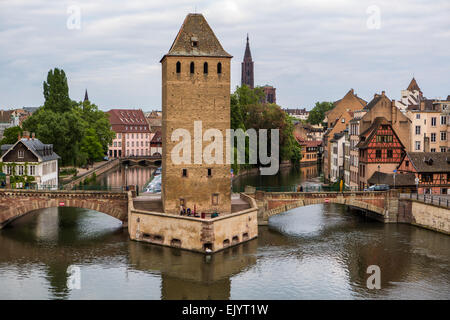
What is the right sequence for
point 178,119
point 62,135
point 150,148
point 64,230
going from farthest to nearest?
1. point 150,148
2. point 62,135
3. point 64,230
4. point 178,119

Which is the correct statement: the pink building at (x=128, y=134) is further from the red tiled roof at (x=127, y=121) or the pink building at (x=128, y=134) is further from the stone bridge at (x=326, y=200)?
the stone bridge at (x=326, y=200)

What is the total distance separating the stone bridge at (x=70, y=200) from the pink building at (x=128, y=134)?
308ft

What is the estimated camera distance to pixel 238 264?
130ft

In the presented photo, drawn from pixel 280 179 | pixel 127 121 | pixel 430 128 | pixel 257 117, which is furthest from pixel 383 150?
pixel 127 121

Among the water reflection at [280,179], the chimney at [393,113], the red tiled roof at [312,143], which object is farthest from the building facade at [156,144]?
the chimney at [393,113]

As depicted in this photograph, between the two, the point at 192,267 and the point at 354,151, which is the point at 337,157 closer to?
the point at 354,151

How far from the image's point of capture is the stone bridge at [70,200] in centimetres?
4975

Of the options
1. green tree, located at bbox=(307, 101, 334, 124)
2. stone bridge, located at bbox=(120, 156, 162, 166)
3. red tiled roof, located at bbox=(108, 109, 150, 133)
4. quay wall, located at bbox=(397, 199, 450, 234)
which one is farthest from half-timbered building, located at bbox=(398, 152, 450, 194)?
green tree, located at bbox=(307, 101, 334, 124)

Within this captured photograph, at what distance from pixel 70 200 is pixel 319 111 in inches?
5724

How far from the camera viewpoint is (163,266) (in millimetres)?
38750
